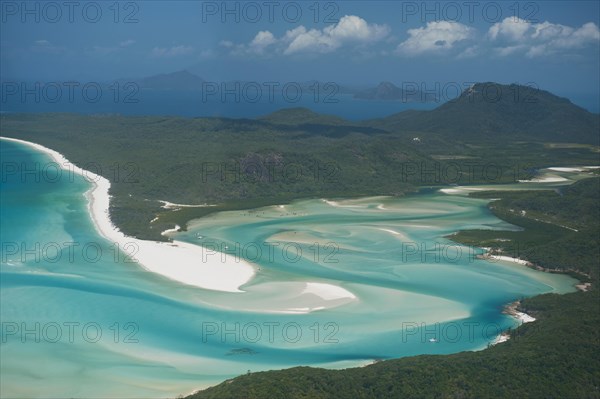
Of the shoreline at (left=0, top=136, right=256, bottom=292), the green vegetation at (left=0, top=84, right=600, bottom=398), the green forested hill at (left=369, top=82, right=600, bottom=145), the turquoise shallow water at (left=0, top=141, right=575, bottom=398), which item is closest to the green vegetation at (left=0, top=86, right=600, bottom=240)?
the green vegetation at (left=0, top=84, right=600, bottom=398)

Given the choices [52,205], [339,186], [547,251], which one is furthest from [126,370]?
[339,186]

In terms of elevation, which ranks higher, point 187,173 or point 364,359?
point 187,173

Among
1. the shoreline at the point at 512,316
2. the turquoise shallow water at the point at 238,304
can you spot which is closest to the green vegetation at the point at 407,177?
the shoreline at the point at 512,316

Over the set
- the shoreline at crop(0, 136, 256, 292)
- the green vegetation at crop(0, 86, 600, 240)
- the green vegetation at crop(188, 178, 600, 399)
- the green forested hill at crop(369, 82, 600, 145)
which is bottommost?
the green vegetation at crop(188, 178, 600, 399)

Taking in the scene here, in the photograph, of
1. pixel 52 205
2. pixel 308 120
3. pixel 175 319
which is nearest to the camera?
pixel 175 319

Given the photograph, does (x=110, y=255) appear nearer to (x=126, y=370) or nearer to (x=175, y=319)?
(x=175, y=319)

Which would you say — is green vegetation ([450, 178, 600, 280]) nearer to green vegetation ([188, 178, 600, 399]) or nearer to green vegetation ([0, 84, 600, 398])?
green vegetation ([0, 84, 600, 398])

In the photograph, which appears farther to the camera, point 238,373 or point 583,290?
point 583,290
